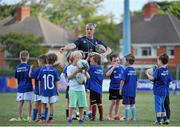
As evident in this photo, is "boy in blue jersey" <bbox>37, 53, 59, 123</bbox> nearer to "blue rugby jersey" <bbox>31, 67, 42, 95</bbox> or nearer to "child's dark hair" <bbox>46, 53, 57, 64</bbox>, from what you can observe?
"child's dark hair" <bbox>46, 53, 57, 64</bbox>

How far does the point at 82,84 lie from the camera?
51.9ft

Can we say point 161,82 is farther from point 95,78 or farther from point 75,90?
point 75,90

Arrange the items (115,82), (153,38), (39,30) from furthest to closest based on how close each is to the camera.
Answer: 1. (153,38)
2. (39,30)
3. (115,82)

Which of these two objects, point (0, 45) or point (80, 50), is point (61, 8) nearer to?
point (0, 45)

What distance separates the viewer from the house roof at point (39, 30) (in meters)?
66.8

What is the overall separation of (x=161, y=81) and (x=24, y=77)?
362cm

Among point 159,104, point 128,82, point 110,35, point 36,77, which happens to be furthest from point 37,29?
point 159,104

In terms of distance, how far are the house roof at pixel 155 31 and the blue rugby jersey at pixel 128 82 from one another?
160 ft

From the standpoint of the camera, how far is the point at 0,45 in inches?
2386

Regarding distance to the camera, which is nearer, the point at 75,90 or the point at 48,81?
the point at 75,90

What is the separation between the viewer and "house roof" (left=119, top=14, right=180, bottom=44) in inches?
2689

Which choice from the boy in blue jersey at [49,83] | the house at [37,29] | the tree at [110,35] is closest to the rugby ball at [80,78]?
the boy in blue jersey at [49,83]

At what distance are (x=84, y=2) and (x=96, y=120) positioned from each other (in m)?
73.6

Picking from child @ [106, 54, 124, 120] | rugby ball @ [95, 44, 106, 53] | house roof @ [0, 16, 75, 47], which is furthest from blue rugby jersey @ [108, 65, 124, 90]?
house roof @ [0, 16, 75, 47]
